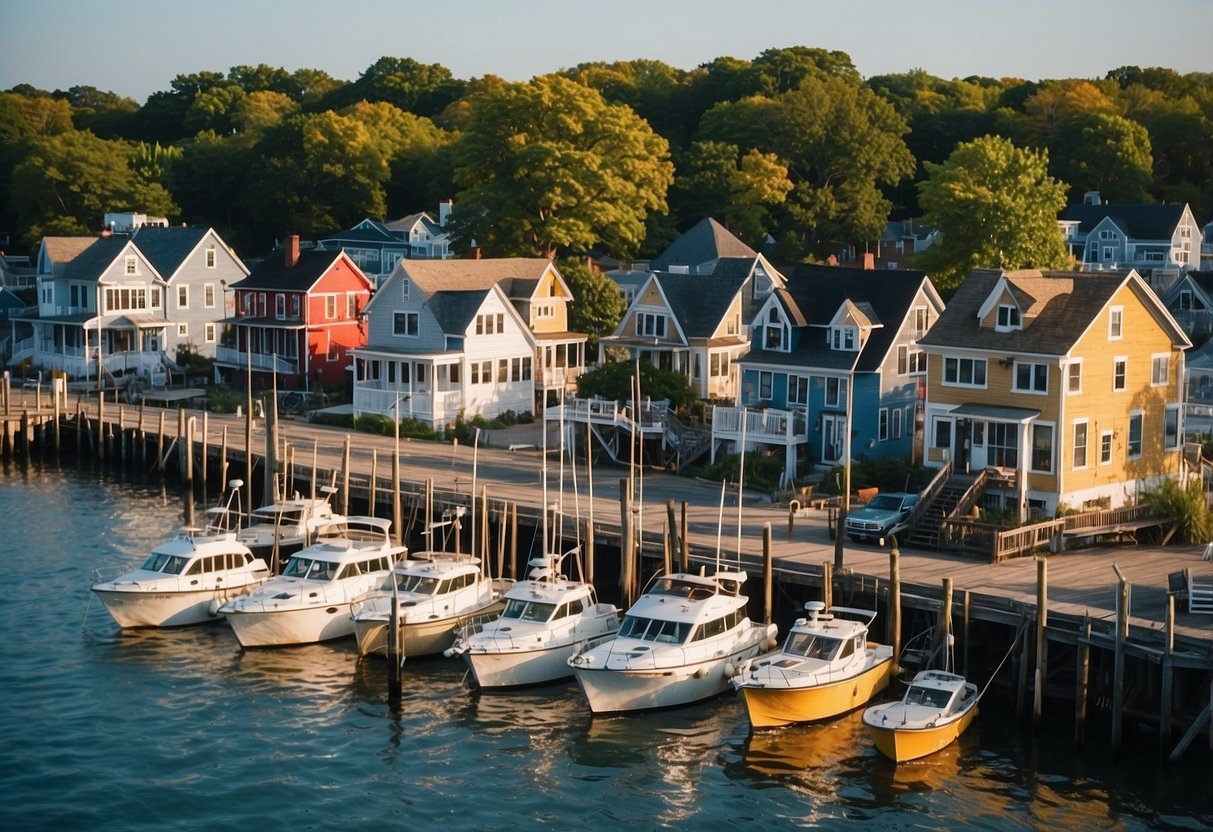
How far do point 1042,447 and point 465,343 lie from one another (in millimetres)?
30325

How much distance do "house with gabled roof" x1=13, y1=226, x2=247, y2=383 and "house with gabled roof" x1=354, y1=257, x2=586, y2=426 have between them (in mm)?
Answer: 19157

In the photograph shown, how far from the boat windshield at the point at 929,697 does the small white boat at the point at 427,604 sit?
42.2ft

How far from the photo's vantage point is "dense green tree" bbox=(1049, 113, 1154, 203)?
435 feet

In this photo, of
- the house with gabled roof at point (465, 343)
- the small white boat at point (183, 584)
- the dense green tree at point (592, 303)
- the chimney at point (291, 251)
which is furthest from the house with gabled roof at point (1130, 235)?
the small white boat at point (183, 584)

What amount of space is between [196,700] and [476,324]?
35470mm

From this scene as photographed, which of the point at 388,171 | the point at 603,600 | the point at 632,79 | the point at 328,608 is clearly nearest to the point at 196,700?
the point at 328,608

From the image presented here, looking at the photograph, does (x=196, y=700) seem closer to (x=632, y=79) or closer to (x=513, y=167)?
(x=513, y=167)

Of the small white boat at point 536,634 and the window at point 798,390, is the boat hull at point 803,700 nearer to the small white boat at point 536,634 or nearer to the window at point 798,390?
the small white boat at point 536,634

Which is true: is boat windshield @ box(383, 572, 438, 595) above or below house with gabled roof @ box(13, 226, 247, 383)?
below

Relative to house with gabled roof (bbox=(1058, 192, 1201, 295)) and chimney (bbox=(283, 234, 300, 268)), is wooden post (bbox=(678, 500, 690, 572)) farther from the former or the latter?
house with gabled roof (bbox=(1058, 192, 1201, 295))

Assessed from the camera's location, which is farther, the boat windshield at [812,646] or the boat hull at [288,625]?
the boat hull at [288,625]

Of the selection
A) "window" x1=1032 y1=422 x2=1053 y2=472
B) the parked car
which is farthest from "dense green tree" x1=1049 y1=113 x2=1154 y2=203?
the parked car

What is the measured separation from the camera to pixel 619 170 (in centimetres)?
9794

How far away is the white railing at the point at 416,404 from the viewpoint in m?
73.4
